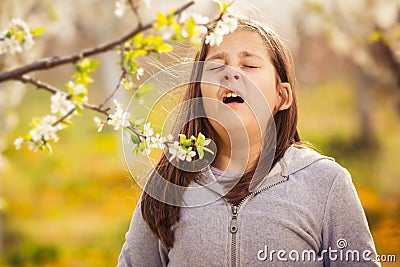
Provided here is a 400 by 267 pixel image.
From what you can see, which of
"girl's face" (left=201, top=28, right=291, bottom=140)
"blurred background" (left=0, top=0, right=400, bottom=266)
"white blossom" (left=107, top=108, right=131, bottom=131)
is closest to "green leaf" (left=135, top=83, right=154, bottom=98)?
"white blossom" (left=107, top=108, right=131, bottom=131)

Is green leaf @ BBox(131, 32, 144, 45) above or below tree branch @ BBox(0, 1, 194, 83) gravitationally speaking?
above

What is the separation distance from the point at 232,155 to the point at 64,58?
2.26ft

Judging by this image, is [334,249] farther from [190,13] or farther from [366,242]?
[190,13]

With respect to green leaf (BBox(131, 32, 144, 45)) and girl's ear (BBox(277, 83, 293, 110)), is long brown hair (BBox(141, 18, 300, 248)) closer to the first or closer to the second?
girl's ear (BBox(277, 83, 293, 110))

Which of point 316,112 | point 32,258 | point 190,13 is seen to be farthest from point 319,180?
point 316,112

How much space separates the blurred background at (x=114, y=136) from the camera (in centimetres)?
537

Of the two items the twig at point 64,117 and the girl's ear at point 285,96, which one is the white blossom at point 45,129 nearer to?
the twig at point 64,117

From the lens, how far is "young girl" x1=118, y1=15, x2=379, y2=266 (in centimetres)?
150

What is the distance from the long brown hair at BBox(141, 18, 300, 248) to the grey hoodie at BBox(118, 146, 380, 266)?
0.03 meters

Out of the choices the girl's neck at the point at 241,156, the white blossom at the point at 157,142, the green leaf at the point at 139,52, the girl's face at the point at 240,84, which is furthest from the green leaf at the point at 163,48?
the girl's neck at the point at 241,156

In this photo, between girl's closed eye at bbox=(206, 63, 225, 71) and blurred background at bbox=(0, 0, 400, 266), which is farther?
blurred background at bbox=(0, 0, 400, 266)

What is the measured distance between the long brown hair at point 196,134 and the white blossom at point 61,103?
0.54m

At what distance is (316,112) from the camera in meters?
10.5

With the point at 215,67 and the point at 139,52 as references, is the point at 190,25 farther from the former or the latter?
the point at 215,67
